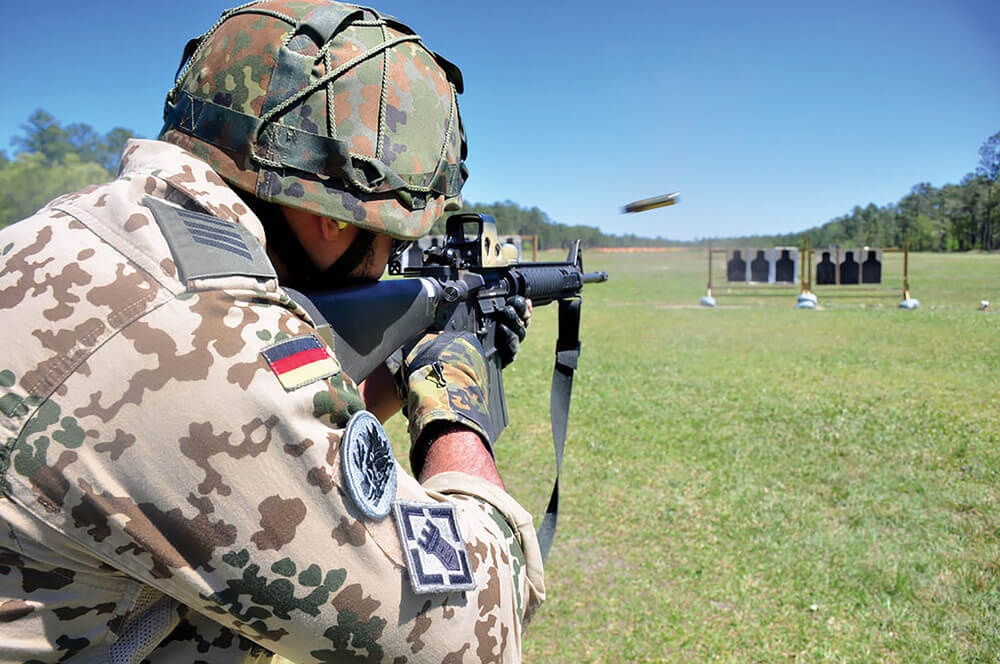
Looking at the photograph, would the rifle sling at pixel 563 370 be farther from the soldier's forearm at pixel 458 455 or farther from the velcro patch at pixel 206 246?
the velcro patch at pixel 206 246

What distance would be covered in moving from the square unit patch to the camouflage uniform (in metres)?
0.02

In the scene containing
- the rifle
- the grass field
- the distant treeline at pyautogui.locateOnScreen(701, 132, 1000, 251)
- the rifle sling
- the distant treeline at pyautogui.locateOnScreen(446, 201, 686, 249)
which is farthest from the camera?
the distant treeline at pyautogui.locateOnScreen(446, 201, 686, 249)

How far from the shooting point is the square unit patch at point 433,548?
0.89 meters

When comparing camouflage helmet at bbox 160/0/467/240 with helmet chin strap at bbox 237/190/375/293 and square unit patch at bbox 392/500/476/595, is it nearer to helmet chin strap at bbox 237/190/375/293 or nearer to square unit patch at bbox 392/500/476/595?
helmet chin strap at bbox 237/190/375/293

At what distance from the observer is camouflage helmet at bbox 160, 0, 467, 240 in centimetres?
137

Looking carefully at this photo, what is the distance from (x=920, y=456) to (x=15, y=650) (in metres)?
6.50

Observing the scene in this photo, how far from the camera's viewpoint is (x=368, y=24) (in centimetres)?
147

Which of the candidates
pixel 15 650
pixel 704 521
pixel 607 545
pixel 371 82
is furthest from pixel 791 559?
pixel 15 650

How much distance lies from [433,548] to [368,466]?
0.51 feet

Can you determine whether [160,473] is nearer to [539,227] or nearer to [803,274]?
[803,274]

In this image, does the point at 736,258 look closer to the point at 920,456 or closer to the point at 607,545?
the point at 920,456

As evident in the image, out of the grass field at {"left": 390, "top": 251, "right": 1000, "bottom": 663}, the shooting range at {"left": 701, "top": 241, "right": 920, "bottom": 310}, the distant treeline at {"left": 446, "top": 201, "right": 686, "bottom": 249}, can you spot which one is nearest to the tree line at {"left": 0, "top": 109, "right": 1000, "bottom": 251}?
the distant treeline at {"left": 446, "top": 201, "right": 686, "bottom": 249}

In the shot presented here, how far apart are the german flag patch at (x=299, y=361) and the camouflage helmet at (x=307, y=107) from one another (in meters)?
0.60

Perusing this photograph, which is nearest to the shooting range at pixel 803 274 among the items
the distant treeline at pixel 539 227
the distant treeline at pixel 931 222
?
the distant treeline at pixel 931 222
